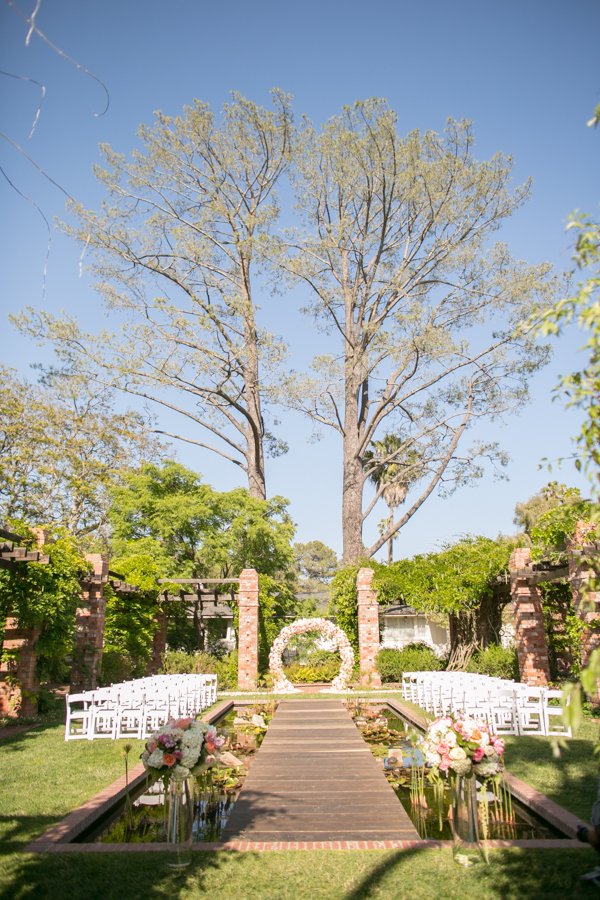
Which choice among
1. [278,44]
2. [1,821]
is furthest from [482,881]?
[278,44]

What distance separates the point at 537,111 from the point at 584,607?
9.42m

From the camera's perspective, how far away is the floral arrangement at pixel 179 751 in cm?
520

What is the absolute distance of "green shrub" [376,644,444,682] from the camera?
64.6ft

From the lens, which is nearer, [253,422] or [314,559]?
[253,422]

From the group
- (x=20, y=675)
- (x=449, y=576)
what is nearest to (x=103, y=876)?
(x=20, y=675)

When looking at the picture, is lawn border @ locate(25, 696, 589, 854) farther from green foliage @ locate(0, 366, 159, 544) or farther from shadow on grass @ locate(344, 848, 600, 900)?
green foliage @ locate(0, 366, 159, 544)

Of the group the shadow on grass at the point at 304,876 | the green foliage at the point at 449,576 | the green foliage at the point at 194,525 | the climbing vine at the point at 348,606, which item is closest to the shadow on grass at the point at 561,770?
the shadow on grass at the point at 304,876

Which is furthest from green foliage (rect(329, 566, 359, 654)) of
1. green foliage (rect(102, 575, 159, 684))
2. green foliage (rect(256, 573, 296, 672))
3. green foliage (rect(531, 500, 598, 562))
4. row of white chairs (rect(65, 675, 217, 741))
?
row of white chairs (rect(65, 675, 217, 741))

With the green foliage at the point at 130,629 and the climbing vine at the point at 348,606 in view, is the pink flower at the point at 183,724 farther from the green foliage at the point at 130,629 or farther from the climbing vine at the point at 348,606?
the climbing vine at the point at 348,606

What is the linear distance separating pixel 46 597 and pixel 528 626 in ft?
33.1

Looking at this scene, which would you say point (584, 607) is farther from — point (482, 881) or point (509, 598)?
point (509, 598)

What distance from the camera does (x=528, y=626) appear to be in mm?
14469

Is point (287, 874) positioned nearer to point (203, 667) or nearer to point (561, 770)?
point (561, 770)

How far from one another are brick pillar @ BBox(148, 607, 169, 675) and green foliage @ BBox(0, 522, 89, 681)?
7.25m
